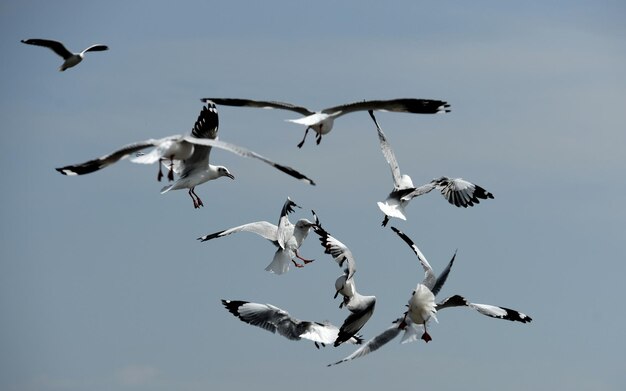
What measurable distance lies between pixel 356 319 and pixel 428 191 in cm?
249

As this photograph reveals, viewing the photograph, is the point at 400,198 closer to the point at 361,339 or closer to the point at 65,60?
the point at 361,339

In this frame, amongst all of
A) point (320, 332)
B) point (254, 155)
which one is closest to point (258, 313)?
point (320, 332)

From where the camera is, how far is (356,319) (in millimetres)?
16672

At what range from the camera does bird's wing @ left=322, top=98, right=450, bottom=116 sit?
1538 cm

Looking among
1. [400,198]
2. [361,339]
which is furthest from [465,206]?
[361,339]

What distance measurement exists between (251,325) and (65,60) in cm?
470

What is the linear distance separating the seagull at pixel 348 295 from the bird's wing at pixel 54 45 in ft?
16.6

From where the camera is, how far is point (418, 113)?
50.9 feet

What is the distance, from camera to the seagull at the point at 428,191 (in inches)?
713

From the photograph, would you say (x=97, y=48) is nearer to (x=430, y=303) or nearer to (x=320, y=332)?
(x=320, y=332)

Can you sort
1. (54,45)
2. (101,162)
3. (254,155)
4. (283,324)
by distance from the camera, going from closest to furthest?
(254,155) → (101,162) → (283,324) → (54,45)

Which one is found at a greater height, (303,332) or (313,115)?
(313,115)

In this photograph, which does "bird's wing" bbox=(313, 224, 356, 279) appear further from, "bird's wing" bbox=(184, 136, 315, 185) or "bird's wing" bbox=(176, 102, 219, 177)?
"bird's wing" bbox=(184, 136, 315, 185)

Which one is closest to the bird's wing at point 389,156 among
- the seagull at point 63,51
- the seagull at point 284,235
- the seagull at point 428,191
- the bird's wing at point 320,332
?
the seagull at point 428,191
